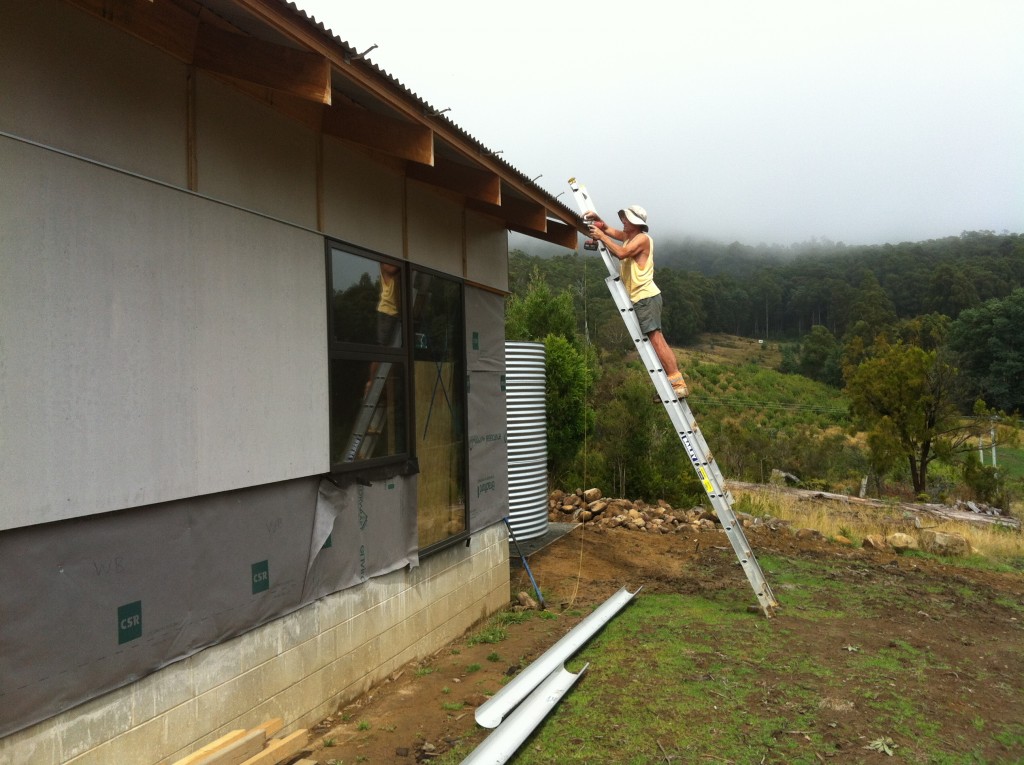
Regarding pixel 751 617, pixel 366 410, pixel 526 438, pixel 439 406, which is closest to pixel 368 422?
pixel 366 410

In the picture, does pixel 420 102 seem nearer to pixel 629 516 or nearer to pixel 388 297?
pixel 388 297

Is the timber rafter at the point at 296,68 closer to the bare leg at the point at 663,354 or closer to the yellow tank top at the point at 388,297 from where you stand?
the yellow tank top at the point at 388,297

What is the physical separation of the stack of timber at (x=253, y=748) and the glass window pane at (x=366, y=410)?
168 centimetres

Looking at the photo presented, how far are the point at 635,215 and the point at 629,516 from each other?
6334 millimetres

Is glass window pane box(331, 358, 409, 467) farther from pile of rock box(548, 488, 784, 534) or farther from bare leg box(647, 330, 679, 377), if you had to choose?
pile of rock box(548, 488, 784, 534)

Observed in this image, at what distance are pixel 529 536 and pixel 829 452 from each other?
17779 millimetres

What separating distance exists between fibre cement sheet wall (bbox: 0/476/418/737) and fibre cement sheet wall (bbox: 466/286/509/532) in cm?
219

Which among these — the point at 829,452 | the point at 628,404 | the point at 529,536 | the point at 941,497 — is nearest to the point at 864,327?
the point at 829,452

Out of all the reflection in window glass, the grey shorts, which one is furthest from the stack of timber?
the grey shorts

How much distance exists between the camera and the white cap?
7582 mm

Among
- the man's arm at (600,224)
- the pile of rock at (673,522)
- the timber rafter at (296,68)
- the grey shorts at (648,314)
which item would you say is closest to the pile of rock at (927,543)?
the pile of rock at (673,522)

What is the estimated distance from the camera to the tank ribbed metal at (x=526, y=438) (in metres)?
9.81

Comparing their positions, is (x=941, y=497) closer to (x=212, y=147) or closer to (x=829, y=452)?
(x=829, y=452)

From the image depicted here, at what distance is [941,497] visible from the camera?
706 inches
